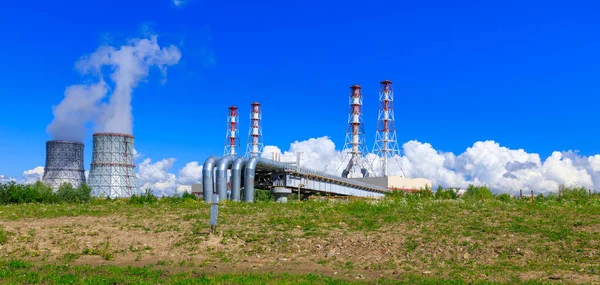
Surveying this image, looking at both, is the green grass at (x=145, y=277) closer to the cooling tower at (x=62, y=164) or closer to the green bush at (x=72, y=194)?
the green bush at (x=72, y=194)

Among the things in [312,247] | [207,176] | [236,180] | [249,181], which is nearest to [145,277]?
[312,247]

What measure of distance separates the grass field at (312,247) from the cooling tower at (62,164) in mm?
75124

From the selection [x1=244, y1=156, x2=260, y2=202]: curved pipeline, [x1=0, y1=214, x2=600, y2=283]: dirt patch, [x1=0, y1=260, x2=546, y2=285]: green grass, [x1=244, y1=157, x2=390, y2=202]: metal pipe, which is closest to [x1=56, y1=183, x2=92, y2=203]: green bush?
[x1=244, y1=156, x2=260, y2=202]: curved pipeline

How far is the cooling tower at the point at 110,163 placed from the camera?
4003 inches

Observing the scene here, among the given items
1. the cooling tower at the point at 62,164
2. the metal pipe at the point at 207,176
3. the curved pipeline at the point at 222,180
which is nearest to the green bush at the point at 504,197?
the curved pipeline at the point at 222,180

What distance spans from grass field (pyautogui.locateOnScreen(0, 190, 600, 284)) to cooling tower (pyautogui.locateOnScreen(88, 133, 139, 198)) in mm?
75524

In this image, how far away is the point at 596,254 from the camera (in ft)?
61.2

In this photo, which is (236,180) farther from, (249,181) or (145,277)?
(145,277)

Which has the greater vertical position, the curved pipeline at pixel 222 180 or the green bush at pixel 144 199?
the curved pipeline at pixel 222 180

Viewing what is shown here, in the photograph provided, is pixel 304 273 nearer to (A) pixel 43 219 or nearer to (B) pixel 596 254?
(B) pixel 596 254

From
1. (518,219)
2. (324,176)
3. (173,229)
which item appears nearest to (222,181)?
(324,176)

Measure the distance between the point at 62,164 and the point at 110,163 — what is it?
837cm

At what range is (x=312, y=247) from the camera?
2053 cm

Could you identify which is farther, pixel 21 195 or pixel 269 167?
pixel 269 167
